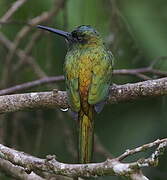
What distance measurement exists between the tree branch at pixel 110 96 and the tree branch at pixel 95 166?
512 mm

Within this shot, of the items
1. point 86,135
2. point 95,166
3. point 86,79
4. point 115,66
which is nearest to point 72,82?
point 86,79

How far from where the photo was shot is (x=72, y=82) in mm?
3334

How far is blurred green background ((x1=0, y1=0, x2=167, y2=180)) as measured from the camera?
4.25m

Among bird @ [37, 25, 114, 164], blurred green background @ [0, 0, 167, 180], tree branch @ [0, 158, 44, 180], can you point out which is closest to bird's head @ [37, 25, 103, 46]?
bird @ [37, 25, 114, 164]

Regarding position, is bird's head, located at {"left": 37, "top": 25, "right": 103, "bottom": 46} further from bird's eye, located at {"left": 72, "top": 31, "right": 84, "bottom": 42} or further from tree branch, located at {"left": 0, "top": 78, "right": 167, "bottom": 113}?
tree branch, located at {"left": 0, "top": 78, "right": 167, "bottom": 113}

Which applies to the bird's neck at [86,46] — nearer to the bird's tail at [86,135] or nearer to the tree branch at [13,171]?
the bird's tail at [86,135]

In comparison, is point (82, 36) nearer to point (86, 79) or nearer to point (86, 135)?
point (86, 79)

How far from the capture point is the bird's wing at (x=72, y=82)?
10.4 feet

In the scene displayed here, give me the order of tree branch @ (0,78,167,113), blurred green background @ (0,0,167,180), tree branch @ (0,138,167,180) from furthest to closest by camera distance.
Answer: blurred green background @ (0,0,167,180) < tree branch @ (0,78,167,113) < tree branch @ (0,138,167,180)

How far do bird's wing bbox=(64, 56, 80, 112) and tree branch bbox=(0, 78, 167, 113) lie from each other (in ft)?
0.25

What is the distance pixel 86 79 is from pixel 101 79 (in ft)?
0.26

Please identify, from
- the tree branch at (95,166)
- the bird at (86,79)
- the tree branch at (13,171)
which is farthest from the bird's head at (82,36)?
the tree branch at (95,166)

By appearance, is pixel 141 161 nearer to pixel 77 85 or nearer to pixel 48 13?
pixel 77 85

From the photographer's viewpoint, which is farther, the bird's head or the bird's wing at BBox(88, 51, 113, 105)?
the bird's head
